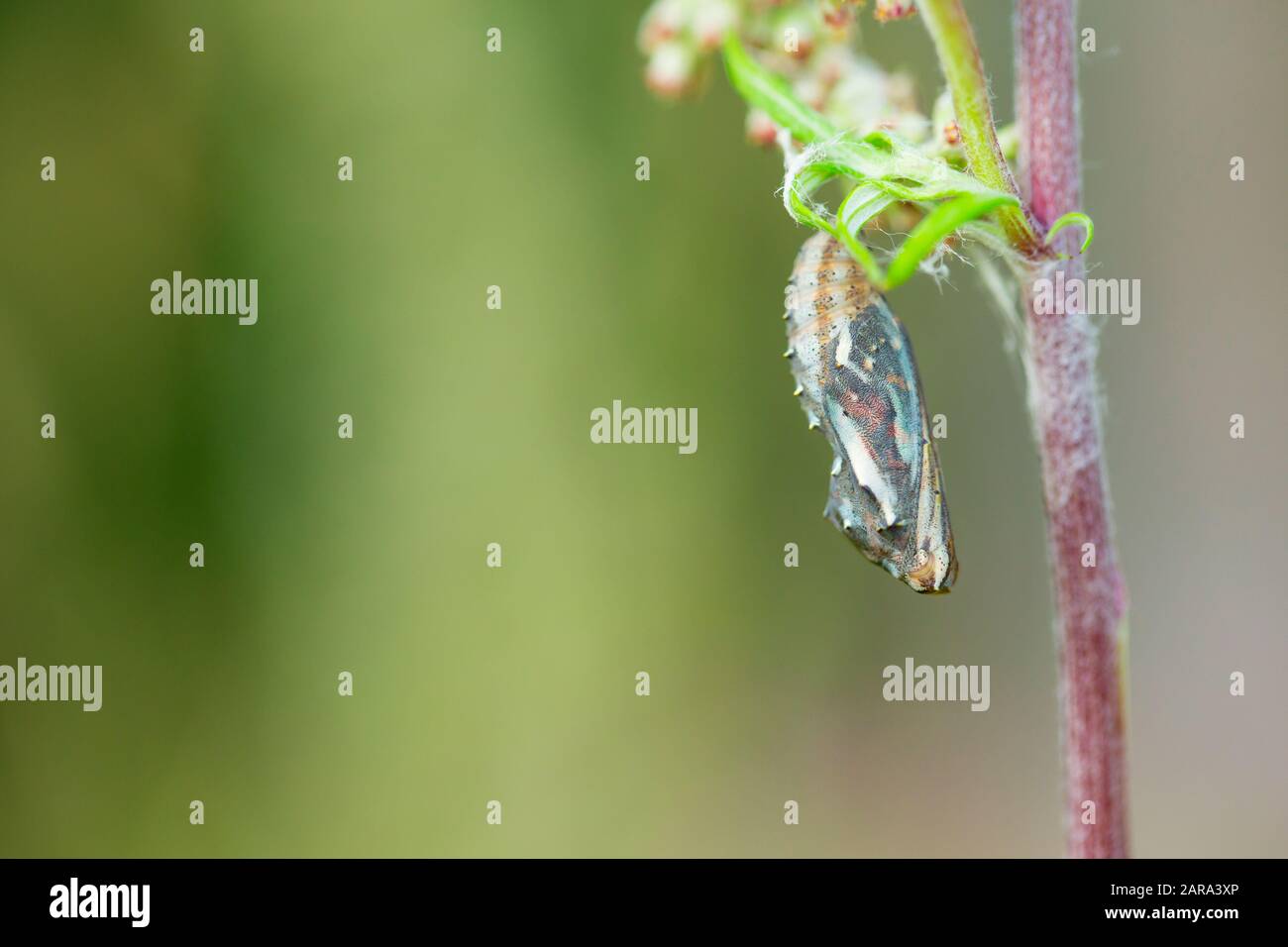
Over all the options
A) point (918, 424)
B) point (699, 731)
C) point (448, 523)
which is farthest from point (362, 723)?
point (918, 424)

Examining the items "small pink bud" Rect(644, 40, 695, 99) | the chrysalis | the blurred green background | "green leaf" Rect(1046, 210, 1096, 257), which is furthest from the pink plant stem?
the blurred green background

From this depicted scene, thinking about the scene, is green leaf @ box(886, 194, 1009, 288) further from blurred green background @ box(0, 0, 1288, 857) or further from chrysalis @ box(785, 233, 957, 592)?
blurred green background @ box(0, 0, 1288, 857)

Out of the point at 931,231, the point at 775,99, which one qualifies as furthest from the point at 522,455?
the point at 931,231

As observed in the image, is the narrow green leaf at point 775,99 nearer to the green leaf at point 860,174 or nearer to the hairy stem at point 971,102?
the green leaf at point 860,174

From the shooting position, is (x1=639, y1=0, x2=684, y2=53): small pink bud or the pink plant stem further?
(x1=639, y1=0, x2=684, y2=53): small pink bud

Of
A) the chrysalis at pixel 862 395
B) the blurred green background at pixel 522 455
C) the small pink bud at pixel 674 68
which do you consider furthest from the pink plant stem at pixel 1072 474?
the blurred green background at pixel 522 455

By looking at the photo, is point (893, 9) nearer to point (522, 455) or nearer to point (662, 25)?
point (662, 25)

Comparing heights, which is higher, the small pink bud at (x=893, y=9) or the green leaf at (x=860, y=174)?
the small pink bud at (x=893, y=9)
